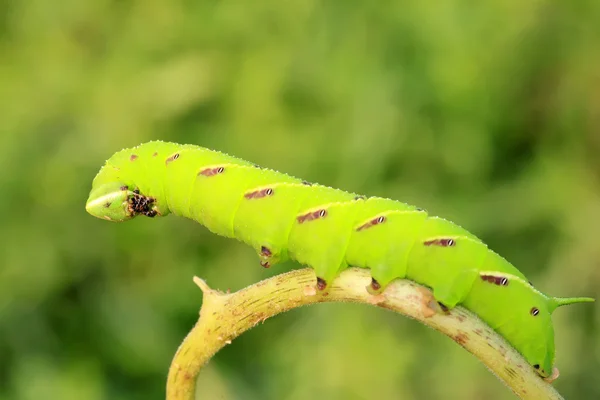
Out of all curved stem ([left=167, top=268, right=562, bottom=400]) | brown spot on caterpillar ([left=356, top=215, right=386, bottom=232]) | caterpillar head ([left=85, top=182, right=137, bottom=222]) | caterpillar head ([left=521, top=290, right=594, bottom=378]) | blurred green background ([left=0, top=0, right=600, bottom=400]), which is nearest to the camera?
curved stem ([left=167, top=268, right=562, bottom=400])

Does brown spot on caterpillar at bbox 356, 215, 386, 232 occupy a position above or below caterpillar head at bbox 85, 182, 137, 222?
above

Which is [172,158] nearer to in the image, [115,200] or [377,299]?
[115,200]

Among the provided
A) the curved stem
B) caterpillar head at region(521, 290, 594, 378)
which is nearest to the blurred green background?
caterpillar head at region(521, 290, 594, 378)

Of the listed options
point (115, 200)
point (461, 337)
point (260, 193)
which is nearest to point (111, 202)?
point (115, 200)

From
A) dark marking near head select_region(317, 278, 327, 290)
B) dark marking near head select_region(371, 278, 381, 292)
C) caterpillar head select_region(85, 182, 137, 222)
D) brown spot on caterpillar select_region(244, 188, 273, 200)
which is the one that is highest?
brown spot on caterpillar select_region(244, 188, 273, 200)

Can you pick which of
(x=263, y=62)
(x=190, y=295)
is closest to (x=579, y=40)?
(x=263, y=62)

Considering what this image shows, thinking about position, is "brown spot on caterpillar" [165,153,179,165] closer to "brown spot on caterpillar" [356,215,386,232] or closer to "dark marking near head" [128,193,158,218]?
"dark marking near head" [128,193,158,218]

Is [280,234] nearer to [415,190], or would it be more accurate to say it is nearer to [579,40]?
[415,190]
